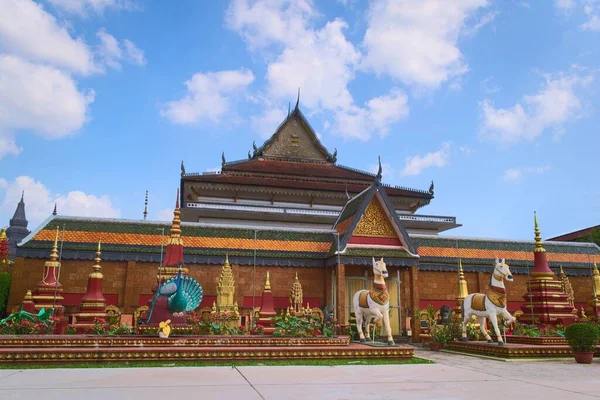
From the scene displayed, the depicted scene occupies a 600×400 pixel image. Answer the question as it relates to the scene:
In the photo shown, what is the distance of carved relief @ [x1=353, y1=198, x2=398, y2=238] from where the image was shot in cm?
1783

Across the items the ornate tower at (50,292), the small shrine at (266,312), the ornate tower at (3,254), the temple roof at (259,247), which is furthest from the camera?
the ornate tower at (3,254)

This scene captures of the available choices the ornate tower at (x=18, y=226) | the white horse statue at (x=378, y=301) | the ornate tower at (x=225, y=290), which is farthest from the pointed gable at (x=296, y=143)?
the ornate tower at (x=18, y=226)

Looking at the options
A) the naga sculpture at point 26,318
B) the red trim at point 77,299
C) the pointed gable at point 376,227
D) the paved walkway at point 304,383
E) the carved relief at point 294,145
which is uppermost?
the carved relief at point 294,145

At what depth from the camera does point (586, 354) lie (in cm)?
1042

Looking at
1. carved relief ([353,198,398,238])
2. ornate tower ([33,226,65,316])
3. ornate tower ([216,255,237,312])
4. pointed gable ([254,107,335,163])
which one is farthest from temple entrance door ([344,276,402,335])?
pointed gable ([254,107,335,163])

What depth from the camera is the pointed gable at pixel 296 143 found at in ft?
100

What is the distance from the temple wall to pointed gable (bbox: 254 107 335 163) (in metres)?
13.4

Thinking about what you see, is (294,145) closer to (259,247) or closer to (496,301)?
(259,247)

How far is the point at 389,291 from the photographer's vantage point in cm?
1817

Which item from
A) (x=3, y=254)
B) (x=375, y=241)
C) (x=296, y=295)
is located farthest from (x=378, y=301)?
(x=3, y=254)

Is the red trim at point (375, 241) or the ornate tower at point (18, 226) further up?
the ornate tower at point (18, 226)

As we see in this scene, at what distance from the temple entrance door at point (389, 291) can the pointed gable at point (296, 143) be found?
530 inches

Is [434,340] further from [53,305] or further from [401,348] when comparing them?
[53,305]

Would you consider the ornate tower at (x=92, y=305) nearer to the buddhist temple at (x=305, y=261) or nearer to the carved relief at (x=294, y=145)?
the buddhist temple at (x=305, y=261)
